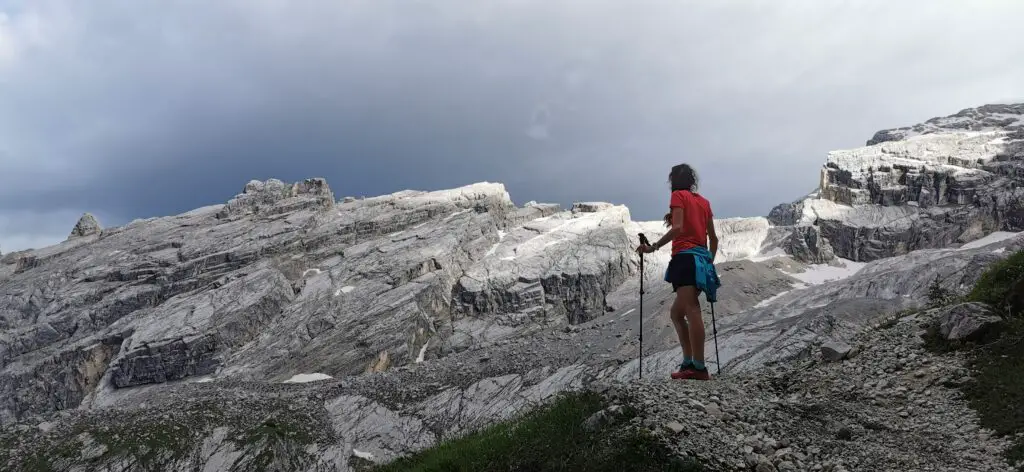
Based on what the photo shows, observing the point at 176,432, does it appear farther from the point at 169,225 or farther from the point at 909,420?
the point at 169,225

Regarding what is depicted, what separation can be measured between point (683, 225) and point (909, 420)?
15.1 feet

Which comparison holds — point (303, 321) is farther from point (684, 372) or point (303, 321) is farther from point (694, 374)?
point (694, 374)

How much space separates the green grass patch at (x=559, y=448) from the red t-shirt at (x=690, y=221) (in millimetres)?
3424

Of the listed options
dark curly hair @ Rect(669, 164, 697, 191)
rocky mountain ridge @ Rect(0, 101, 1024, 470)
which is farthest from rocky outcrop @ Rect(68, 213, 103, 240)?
dark curly hair @ Rect(669, 164, 697, 191)

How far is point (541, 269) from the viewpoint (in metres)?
83.1

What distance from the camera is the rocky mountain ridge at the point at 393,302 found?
38688mm

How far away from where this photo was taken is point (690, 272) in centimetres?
1038

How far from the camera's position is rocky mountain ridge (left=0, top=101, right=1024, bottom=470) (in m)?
38.7

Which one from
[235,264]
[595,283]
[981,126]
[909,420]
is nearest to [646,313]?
[595,283]

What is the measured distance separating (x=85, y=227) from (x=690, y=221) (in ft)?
460

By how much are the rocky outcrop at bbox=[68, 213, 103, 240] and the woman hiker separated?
137469 millimetres

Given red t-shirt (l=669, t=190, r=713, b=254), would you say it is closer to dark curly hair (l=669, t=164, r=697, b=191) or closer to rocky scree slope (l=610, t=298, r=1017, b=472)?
dark curly hair (l=669, t=164, r=697, b=191)

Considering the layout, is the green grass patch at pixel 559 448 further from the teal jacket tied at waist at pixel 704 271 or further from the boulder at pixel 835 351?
the boulder at pixel 835 351

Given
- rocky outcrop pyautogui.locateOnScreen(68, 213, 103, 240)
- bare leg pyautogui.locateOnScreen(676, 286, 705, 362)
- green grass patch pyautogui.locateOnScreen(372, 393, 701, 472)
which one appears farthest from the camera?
rocky outcrop pyautogui.locateOnScreen(68, 213, 103, 240)
